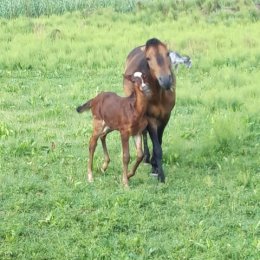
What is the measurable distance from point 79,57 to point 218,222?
9092 mm

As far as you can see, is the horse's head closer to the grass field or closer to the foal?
the foal

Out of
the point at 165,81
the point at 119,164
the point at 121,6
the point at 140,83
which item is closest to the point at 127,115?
the point at 140,83

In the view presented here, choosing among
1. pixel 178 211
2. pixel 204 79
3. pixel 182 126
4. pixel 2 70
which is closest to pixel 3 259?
pixel 178 211

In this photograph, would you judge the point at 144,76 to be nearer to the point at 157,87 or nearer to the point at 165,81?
the point at 165,81

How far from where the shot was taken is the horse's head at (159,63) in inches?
289

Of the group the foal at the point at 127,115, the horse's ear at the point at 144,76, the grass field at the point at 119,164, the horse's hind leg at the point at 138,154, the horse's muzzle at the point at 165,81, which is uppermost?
the horse's ear at the point at 144,76

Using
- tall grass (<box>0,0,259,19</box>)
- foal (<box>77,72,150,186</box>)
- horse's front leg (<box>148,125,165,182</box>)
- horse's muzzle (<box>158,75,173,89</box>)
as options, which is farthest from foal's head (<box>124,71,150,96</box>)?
tall grass (<box>0,0,259,19</box>)

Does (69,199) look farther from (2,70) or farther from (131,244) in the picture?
(2,70)

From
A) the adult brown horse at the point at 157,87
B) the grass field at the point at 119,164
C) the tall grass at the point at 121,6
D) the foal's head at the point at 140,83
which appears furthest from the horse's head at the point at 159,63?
the tall grass at the point at 121,6

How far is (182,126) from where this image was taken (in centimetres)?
978

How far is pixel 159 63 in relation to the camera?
7.41 metres

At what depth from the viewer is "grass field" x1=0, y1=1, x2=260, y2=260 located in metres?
5.90

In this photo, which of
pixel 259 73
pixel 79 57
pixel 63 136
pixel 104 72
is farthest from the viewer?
pixel 79 57

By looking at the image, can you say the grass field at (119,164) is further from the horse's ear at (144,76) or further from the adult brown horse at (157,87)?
the horse's ear at (144,76)
